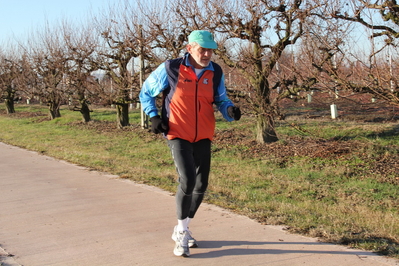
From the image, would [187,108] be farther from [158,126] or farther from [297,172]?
[297,172]

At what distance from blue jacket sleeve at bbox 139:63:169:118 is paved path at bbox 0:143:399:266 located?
122 cm

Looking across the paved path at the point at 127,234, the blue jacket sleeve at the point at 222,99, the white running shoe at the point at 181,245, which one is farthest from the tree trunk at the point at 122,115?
the white running shoe at the point at 181,245

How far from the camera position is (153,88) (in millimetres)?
4445

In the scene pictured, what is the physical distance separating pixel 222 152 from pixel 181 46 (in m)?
3.44

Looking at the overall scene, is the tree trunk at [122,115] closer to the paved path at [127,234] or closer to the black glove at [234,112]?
the paved path at [127,234]

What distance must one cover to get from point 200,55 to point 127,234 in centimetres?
186

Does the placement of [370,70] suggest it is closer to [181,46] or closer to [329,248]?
[329,248]

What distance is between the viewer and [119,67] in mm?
17562

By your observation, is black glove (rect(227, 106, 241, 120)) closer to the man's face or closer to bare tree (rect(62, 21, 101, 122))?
the man's face

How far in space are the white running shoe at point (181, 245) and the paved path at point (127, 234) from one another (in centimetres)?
5

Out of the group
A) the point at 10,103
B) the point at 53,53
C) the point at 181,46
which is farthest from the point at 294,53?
the point at 10,103

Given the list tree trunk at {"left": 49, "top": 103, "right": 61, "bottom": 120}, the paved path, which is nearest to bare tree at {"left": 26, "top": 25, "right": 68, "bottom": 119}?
tree trunk at {"left": 49, "top": 103, "right": 61, "bottom": 120}

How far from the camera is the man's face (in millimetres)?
4316

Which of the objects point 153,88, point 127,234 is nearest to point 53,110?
point 127,234
